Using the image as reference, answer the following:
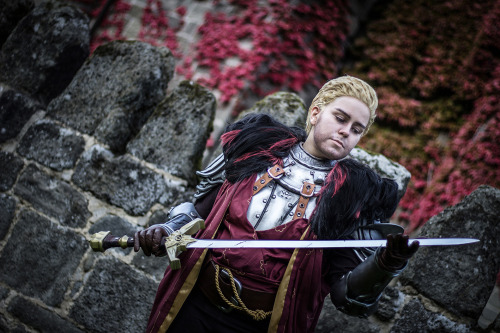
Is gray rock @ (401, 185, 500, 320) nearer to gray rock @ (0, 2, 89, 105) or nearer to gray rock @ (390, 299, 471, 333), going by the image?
gray rock @ (390, 299, 471, 333)

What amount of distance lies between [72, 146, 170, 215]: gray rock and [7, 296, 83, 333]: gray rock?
735mm

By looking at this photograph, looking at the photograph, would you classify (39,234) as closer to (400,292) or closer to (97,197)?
(97,197)

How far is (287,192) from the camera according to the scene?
1446mm

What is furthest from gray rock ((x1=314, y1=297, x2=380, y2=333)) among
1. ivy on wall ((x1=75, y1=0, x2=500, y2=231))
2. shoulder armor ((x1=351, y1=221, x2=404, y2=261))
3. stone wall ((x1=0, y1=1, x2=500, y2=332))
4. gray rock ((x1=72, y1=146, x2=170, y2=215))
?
ivy on wall ((x1=75, y1=0, x2=500, y2=231))

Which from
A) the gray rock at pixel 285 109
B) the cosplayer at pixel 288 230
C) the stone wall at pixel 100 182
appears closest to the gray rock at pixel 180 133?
the stone wall at pixel 100 182

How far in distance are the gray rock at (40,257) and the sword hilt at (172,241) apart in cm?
91

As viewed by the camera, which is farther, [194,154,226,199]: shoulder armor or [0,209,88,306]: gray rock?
[0,209,88,306]: gray rock

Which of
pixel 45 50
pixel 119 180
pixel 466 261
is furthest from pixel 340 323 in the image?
pixel 45 50

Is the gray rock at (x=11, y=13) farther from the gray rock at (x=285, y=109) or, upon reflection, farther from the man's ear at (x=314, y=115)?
the man's ear at (x=314, y=115)

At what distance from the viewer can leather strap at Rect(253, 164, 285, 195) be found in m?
1.46

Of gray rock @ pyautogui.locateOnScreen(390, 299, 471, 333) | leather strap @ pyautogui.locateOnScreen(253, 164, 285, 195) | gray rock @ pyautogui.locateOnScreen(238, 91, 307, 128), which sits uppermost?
gray rock @ pyautogui.locateOnScreen(238, 91, 307, 128)

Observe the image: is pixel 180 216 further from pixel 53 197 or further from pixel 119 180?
pixel 53 197

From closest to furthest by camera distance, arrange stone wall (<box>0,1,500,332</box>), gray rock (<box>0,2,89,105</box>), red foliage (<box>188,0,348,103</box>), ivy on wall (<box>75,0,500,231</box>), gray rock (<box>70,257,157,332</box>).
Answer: stone wall (<box>0,1,500,332</box>)
gray rock (<box>70,257,157,332</box>)
gray rock (<box>0,2,89,105</box>)
ivy on wall (<box>75,0,500,231</box>)
red foliage (<box>188,0,348,103</box>)

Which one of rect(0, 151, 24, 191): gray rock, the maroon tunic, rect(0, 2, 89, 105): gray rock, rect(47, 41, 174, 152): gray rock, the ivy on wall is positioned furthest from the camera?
the ivy on wall
